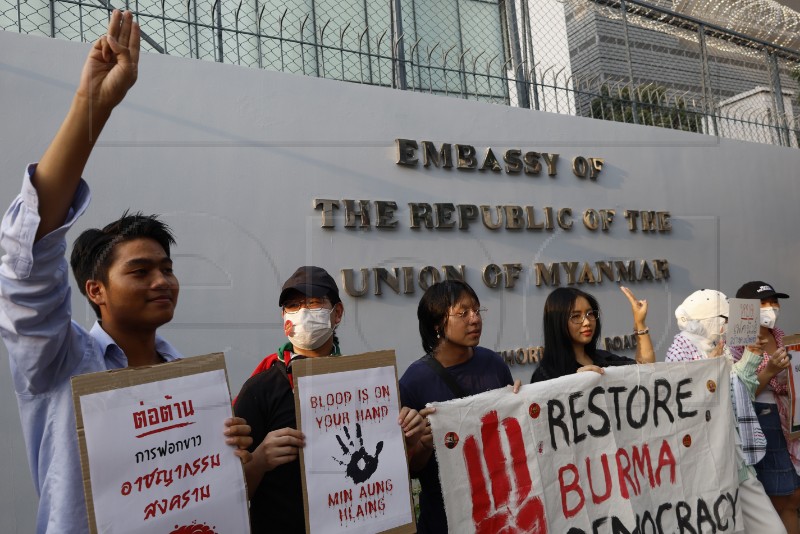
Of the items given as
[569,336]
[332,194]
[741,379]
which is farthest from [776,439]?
[332,194]

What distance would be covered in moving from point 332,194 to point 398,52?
1.54 m

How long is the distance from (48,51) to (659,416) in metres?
3.60

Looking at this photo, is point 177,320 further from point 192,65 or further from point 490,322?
point 490,322

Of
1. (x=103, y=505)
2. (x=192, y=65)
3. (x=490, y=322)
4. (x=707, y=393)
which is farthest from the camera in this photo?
(x=490, y=322)

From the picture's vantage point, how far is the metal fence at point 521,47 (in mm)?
4898

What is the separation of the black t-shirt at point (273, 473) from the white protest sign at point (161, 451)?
29cm

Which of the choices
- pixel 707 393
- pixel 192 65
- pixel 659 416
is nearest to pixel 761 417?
pixel 707 393

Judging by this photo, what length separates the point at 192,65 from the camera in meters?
4.37

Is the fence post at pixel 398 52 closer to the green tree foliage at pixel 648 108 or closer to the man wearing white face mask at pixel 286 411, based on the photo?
the green tree foliage at pixel 648 108

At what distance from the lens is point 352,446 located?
2.19 meters

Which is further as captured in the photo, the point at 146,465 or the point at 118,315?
the point at 118,315

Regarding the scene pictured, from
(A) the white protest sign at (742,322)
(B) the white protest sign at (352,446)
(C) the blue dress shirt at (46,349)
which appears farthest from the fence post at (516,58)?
(C) the blue dress shirt at (46,349)

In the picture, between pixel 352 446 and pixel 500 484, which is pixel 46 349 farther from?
pixel 500 484

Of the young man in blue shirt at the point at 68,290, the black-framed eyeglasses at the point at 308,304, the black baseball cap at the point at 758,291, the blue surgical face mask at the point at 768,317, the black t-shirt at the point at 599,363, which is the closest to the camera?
the young man in blue shirt at the point at 68,290
